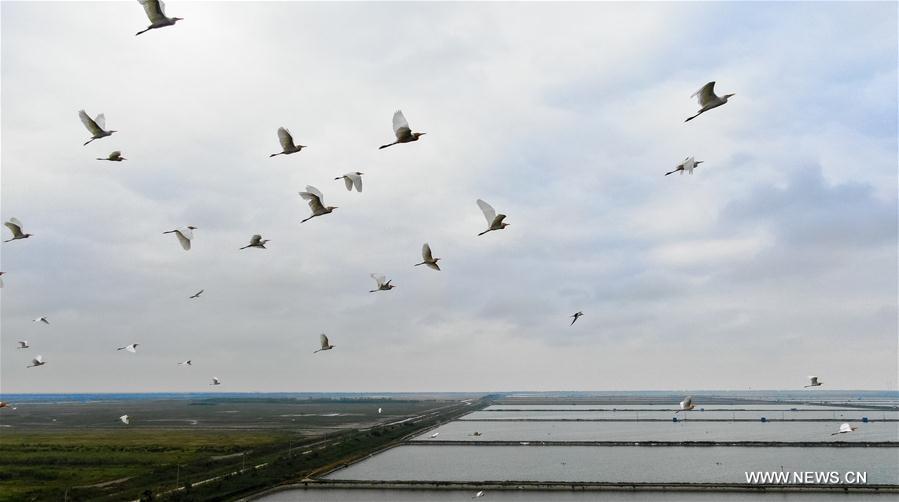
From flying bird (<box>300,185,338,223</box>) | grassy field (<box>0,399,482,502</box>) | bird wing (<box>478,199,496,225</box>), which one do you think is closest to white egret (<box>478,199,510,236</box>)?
bird wing (<box>478,199,496,225</box>)

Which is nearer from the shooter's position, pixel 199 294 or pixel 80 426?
pixel 199 294

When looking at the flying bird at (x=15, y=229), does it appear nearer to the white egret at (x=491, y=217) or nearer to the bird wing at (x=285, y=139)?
the bird wing at (x=285, y=139)

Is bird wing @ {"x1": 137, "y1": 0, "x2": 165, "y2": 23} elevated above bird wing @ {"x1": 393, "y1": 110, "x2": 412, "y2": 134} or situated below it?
above

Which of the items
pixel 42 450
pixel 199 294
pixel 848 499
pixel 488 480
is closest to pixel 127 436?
pixel 42 450

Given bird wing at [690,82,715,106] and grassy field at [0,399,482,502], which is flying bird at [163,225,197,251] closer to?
bird wing at [690,82,715,106]

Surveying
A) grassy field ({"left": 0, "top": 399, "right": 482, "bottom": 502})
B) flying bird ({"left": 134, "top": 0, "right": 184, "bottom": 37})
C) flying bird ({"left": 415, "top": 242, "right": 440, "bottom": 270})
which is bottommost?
grassy field ({"left": 0, "top": 399, "right": 482, "bottom": 502})

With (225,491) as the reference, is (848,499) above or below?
below

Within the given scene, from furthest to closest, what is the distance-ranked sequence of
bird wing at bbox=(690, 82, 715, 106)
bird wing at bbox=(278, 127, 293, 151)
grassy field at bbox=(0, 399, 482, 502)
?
grassy field at bbox=(0, 399, 482, 502) < bird wing at bbox=(278, 127, 293, 151) < bird wing at bbox=(690, 82, 715, 106)

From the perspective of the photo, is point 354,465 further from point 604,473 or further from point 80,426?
point 80,426

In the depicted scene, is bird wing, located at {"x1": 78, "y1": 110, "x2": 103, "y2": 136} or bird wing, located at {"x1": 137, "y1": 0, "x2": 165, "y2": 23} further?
bird wing, located at {"x1": 78, "y1": 110, "x2": 103, "y2": 136}
